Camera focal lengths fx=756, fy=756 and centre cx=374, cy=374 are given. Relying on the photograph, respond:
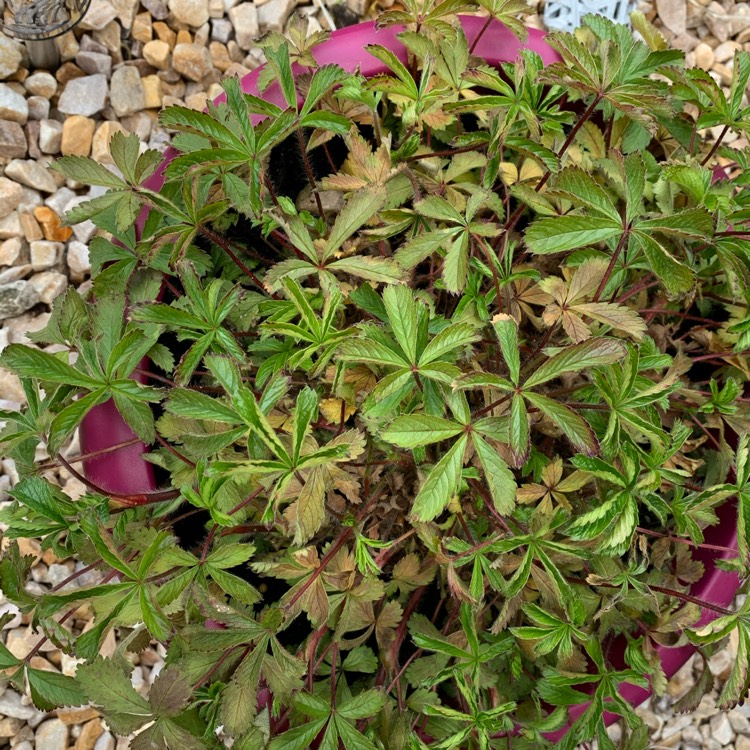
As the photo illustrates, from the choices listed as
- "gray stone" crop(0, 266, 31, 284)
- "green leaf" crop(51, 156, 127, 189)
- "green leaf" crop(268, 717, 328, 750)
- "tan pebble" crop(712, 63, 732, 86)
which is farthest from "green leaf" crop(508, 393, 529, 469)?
"tan pebble" crop(712, 63, 732, 86)

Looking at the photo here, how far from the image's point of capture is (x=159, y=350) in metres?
0.92

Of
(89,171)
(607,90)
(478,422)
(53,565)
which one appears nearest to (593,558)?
(478,422)

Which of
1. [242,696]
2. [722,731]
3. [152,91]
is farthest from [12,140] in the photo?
[722,731]

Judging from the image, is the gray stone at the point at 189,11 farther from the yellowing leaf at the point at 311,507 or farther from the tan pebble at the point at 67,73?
the yellowing leaf at the point at 311,507

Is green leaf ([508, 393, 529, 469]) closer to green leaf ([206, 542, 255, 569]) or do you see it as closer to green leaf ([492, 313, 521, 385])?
green leaf ([492, 313, 521, 385])

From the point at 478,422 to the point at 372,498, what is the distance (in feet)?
0.60

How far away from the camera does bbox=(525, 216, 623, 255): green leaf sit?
0.78 meters

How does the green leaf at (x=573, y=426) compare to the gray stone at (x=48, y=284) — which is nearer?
the green leaf at (x=573, y=426)

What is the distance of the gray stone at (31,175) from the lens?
145 cm

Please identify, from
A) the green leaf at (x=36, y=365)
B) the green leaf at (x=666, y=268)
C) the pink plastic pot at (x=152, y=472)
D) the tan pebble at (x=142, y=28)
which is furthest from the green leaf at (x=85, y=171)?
the tan pebble at (x=142, y=28)

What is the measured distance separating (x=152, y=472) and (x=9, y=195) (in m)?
0.80

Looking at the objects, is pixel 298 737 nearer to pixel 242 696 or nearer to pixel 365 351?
pixel 242 696

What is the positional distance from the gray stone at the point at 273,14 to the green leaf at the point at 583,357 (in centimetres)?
114

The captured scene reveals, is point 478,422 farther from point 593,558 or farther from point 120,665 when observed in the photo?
point 120,665
